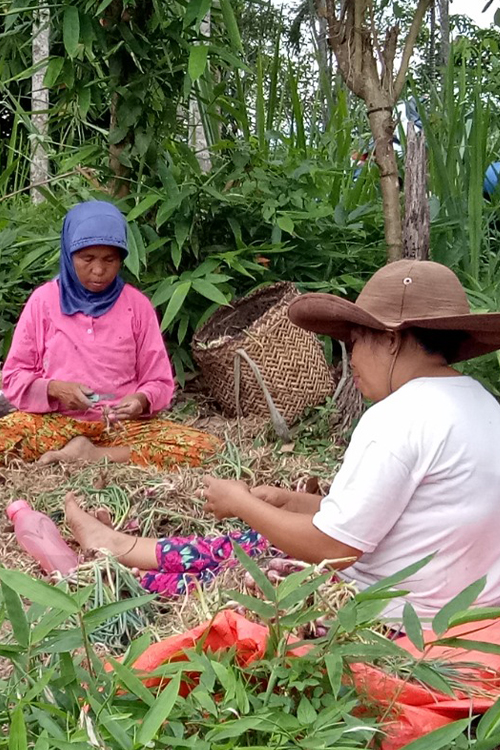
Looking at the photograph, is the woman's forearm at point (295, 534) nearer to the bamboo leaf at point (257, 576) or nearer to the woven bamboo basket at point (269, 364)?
the bamboo leaf at point (257, 576)

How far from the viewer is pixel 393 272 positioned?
Result: 6.39ft

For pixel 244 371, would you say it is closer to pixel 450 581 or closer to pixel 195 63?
pixel 195 63

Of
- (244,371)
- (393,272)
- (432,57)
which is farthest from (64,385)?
(432,57)

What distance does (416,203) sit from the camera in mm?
3605

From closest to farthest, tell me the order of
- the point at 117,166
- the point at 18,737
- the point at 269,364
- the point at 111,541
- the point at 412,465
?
the point at 18,737 < the point at 412,465 < the point at 111,541 < the point at 269,364 < the point at 117,166

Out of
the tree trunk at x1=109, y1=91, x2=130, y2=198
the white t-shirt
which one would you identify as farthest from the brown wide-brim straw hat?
the tree trunk at x1=109, y1=91, x2=130, y2=198

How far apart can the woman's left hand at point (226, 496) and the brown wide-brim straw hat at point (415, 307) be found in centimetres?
40

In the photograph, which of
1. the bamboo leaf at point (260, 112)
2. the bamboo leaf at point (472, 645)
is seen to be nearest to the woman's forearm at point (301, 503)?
the bamboo leaf at point (472, 645)

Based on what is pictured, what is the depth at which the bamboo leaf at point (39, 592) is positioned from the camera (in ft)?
4.20

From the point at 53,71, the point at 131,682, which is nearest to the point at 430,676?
the point at 131,682

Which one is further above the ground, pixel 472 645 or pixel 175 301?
pixel 175 301

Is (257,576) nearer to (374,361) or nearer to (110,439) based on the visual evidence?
(374,361)

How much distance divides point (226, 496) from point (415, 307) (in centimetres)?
54

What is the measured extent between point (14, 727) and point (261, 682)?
432mm
